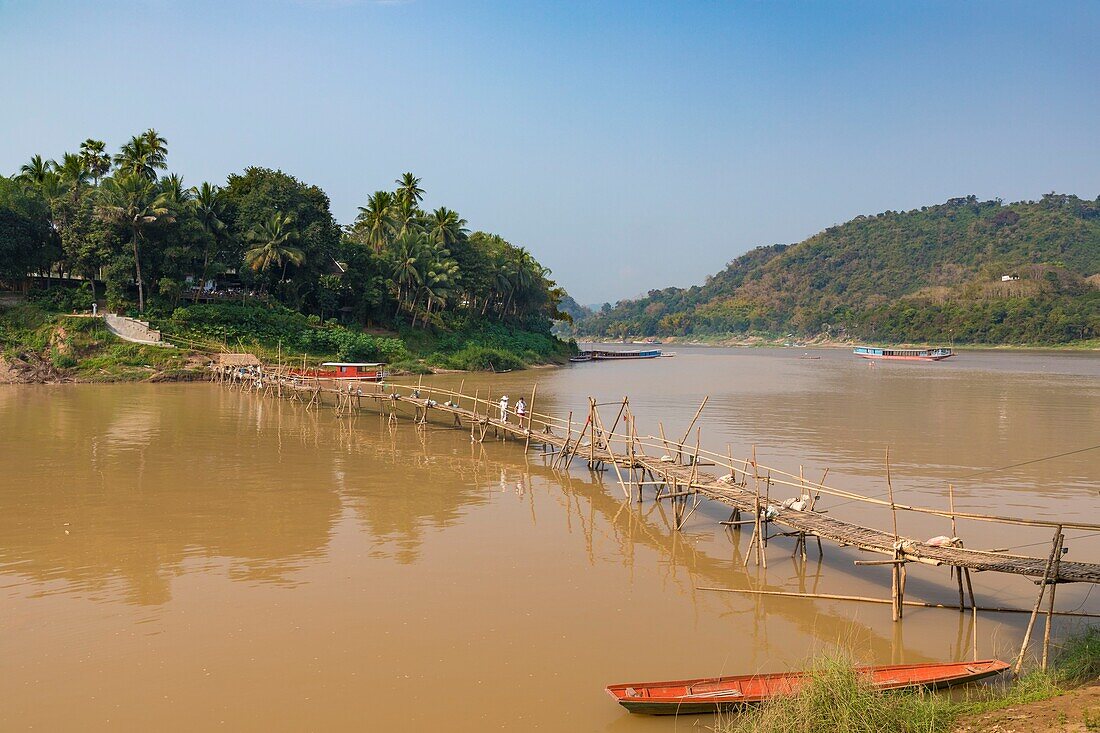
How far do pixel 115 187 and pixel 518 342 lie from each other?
105ft

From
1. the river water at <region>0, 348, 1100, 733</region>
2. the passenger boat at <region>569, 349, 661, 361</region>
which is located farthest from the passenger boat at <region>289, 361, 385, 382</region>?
the passenger boat at <region>569, 349, 661, 361</region>

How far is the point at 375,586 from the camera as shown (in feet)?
34.9

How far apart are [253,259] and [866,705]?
44611 millimetres

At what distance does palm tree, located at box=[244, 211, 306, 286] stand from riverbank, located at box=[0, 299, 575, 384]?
300 centimetres

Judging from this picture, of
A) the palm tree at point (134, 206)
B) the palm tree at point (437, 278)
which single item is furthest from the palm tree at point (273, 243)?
the palm tree at point (437, 278)

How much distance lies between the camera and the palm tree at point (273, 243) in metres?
45.1

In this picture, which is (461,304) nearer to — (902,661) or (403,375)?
(403,375)

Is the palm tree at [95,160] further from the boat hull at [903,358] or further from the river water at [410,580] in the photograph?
the boat hull at [903,358]

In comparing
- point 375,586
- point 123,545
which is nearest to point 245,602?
point 375,586

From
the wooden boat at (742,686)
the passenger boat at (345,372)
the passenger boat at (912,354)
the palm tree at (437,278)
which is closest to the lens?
the wooden boat at (742,686)

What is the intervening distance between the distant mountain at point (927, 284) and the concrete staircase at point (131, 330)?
98658 millimetres

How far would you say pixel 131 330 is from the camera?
4003 cm

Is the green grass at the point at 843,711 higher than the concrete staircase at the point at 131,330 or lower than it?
lower

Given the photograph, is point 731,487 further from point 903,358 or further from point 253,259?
point 903,358
